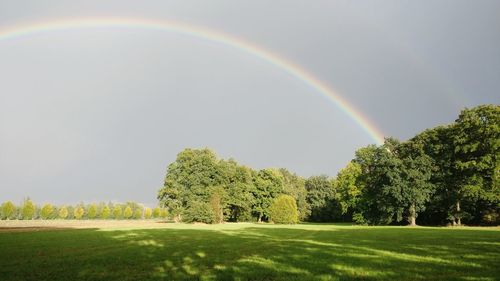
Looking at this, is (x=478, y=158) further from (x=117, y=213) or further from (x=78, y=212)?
(x=78, y=212)

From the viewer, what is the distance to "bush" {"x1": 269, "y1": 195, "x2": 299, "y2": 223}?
8012cm

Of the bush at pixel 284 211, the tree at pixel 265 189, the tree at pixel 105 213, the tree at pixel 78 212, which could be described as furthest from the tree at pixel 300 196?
the tree at pixel 78 212


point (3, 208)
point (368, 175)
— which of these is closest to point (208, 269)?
point (368, 175)

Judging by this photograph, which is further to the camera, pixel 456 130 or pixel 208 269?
pixel 456 130

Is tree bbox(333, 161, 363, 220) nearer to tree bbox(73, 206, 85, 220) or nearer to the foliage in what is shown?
tree bbox(73, 206, 85, 220)

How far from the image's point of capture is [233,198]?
91.1m

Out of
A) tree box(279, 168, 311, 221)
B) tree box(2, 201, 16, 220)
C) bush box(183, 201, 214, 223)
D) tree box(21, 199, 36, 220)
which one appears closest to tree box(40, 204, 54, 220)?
tree box(21, 199, 36, 220)

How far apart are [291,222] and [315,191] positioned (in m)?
42.0

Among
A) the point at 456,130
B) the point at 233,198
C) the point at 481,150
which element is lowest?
the point at 233,198

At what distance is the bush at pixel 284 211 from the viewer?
3155 inches

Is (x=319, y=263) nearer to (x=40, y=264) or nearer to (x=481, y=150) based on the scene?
(x=40, y=264)

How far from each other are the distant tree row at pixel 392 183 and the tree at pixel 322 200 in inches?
104

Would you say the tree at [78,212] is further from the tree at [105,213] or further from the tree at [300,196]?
the tree at [300,196]

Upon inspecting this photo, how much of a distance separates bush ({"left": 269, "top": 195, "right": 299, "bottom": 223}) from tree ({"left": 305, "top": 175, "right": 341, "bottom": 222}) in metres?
32.5
